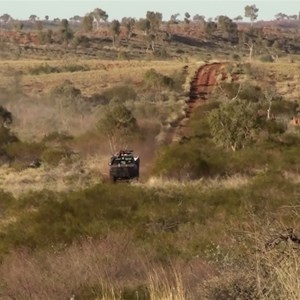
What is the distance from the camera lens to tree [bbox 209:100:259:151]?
27.7 m

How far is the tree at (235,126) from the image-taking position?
27.7m

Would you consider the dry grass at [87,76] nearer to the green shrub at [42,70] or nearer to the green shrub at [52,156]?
the green shrub at [42,70]

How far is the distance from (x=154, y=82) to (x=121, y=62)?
18.4m

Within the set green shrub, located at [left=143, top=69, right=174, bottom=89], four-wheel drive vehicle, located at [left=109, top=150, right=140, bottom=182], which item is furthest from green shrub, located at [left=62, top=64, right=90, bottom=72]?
four-wheel drive vehicle, located at [left=109, top=150, right=140, bottom=182]

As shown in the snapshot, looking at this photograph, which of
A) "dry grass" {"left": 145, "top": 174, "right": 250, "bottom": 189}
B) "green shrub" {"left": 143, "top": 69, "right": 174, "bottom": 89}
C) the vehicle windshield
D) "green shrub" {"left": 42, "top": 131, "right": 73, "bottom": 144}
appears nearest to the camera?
"dry grass" {"left": 145, "top": 174, "right": 250, "bottom": 189}

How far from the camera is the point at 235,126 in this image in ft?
91.4

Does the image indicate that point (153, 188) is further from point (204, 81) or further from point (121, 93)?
point (204, 81)

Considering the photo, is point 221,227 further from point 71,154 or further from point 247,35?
point 247,35

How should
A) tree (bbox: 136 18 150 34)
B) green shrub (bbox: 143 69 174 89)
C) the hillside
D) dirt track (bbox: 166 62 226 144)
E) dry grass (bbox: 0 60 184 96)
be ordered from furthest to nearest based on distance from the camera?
1. tree (bbox: 136 18 150 34)
2. dry grass (bbox: 0 60 184 96)
3. green shrub (bbox: 143 69 174 89)
4. dirt track (bbox: 166 62 226 144)
5. the hillside

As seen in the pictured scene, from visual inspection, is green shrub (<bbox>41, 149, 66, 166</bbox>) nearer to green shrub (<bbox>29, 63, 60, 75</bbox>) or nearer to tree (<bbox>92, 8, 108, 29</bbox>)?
green shrub (<bbox>29, 63, 60, 75</bbox>)

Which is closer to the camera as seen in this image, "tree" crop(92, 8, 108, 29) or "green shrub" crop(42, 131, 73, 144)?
"green shrub" crop(42, 131, 73, 144)

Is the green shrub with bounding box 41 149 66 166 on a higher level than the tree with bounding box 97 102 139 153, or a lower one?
lower

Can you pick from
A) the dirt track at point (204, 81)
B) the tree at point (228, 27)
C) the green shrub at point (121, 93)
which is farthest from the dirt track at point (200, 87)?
the tree at point (228, 27)

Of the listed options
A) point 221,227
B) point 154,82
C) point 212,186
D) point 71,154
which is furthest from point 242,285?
point 154,82
